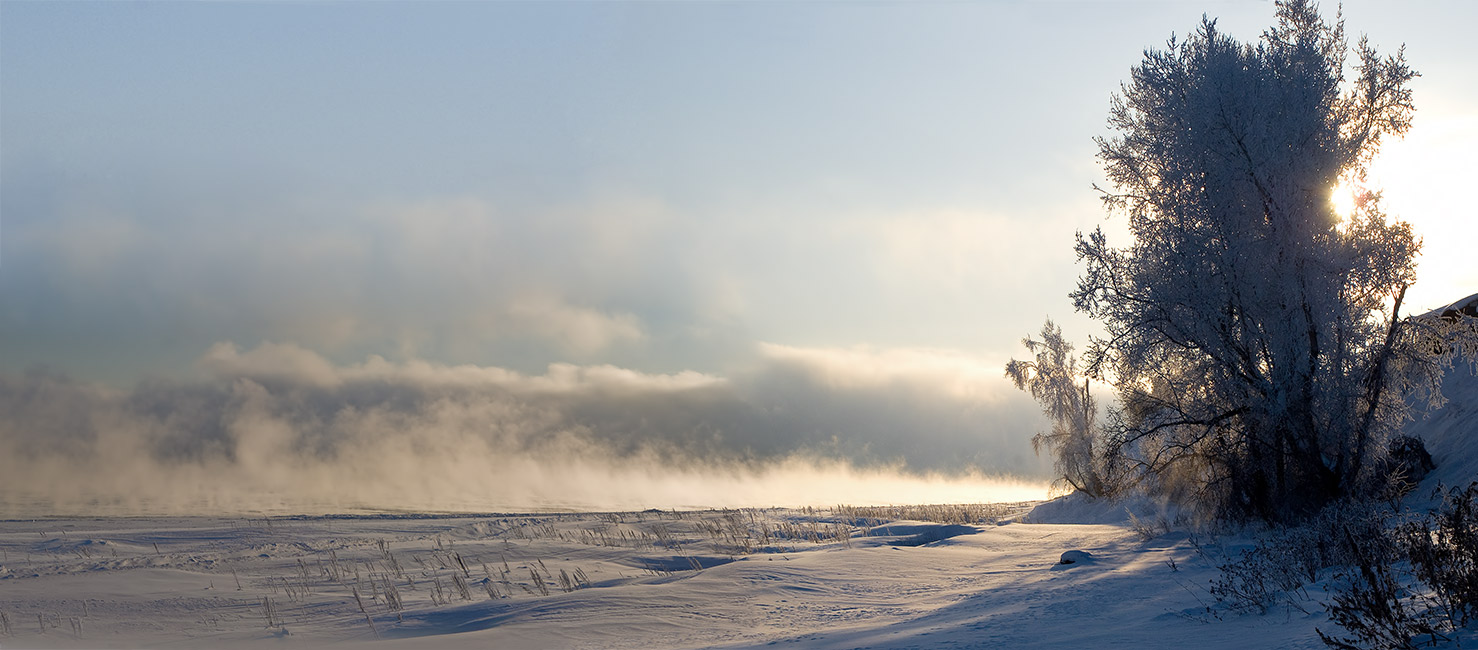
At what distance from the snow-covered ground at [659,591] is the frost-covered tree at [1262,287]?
7.86ft

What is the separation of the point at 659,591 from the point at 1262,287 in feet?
41.1

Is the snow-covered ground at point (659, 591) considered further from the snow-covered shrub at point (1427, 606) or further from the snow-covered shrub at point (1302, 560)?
the snow-covered shrub at point (1427, 606)

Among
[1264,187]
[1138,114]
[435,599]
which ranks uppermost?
[1138,114]

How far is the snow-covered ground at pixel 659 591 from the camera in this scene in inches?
334

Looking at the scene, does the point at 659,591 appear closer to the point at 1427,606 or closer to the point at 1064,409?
the point at 1427,606

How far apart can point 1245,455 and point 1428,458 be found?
5217 mm

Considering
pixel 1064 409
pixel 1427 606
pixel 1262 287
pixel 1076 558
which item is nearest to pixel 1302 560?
pixel 1076 558

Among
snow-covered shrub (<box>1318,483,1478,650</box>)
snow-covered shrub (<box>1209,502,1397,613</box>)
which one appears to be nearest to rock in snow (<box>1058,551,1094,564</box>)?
snow-covered shrub (<box>1209,502,1397,613</box>)

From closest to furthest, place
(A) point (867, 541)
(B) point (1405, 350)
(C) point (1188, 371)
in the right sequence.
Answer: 1. (B) point (1405, 350)
2. (C) point (1188, 371)
3. (A) point (867, 541)

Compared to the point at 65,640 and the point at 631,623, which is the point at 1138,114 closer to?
the point at 631,623

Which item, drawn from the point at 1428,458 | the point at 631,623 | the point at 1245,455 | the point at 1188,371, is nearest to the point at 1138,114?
the point at 1188,371

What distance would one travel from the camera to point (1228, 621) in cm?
737

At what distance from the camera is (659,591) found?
1225cm

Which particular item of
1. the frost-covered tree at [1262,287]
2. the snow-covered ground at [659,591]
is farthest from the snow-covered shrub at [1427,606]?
the frost-covered tree at [1262,287]
